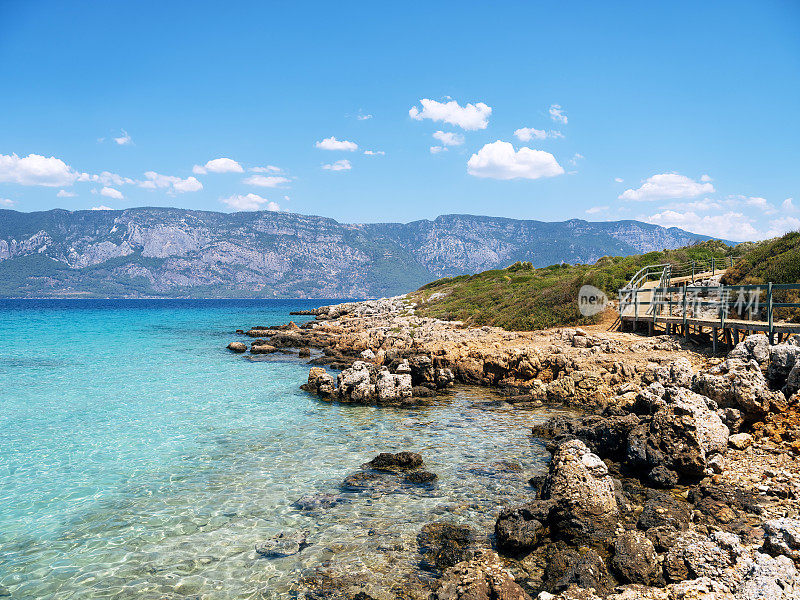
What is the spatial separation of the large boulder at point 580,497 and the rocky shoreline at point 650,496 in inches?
0.9

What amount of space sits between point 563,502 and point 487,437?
19.3ft

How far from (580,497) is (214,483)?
828 centimetres

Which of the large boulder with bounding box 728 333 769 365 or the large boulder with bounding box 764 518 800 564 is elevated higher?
the large boulder with bounding box 728 333 769 365

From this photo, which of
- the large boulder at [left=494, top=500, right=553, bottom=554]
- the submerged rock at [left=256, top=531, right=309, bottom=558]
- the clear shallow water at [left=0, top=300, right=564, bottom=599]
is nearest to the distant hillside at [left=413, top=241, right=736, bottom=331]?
the clear shallow water at [left=0, top=300, right=564, bottom=599]

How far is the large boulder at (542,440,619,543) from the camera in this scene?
775cm

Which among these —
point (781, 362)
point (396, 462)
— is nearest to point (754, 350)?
point (781, 362)

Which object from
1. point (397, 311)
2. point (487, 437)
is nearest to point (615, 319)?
point (487, 437)

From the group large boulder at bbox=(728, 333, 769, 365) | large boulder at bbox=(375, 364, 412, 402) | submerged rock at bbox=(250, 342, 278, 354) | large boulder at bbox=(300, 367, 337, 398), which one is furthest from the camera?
submerged rock at bbox=(250, 342, 278, 354)

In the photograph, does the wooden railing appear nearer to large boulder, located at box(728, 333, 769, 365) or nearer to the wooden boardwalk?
the wooden boardwalk

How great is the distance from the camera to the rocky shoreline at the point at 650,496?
6.06 metres

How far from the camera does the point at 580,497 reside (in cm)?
825

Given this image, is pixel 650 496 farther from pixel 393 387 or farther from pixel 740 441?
pixel 393 387

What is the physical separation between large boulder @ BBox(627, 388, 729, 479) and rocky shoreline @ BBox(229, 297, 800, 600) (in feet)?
0.09

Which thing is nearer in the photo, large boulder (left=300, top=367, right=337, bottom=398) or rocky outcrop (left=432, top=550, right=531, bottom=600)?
rocky outcrop (left=432, top=550, right=531, bottom=600)
